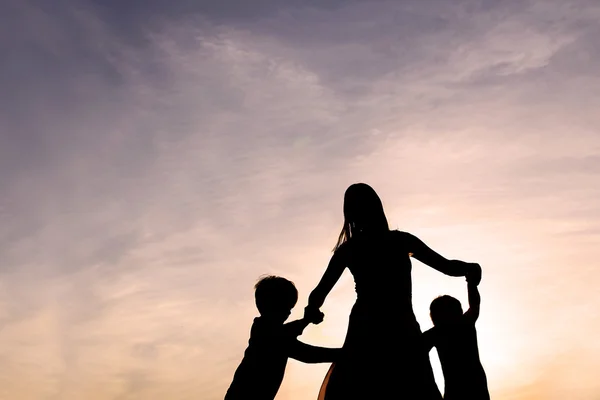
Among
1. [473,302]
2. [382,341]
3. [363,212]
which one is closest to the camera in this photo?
[382,341]

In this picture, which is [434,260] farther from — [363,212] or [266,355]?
[266,355]

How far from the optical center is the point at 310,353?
7.10 metres

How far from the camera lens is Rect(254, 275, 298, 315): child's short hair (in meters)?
7.19

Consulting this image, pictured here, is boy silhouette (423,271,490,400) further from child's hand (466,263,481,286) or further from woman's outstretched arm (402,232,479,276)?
woman's outstretched arm (402,232,479,276)

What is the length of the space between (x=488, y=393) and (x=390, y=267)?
8.33ft

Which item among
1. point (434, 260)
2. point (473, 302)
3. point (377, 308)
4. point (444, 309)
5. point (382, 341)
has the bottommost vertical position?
point (382, 341)

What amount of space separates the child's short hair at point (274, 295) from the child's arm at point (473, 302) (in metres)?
1.72

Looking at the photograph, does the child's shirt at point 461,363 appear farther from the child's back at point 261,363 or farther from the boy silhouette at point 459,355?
the child's back at point 261,363

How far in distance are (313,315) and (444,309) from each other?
2.03 meters

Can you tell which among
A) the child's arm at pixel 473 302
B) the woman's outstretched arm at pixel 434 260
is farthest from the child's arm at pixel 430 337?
the woman's outstretched arm at pixel 434 260

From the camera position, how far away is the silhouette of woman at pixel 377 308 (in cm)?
576

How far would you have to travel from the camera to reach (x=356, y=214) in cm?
620

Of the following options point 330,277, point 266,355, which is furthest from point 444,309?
point 330,277

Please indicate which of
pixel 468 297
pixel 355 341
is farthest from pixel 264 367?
pixel 468 297
